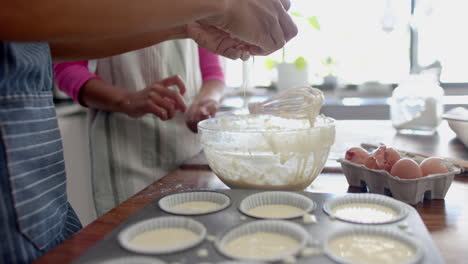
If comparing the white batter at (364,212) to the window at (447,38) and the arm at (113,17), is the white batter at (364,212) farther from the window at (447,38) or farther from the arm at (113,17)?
the window at (447,38)

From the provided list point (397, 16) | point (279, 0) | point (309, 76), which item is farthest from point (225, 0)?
point (397, 16)

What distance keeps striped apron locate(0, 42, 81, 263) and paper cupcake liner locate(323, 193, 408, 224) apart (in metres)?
0.42

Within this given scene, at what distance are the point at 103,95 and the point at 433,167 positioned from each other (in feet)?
2.82

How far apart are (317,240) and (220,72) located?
1.01 metres

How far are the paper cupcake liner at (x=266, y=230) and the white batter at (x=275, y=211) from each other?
3cm

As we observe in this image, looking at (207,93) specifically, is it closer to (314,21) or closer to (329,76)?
(314,21)

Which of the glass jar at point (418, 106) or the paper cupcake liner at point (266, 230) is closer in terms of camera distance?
the paper cupcake liner at point (266, 230)

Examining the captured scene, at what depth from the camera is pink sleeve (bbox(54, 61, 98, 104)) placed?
1149 mm

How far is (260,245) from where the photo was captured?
20.0 inches

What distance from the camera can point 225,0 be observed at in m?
0.62

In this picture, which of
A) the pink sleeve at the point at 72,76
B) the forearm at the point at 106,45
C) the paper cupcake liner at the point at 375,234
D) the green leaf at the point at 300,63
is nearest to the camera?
the paper cupcake liner at the point at 375,234

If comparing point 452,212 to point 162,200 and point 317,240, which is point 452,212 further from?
point 162,200

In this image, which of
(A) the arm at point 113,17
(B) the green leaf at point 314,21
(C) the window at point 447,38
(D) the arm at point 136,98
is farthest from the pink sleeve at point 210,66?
(C) the window at point 447,38

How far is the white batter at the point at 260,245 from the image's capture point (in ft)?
1.58
